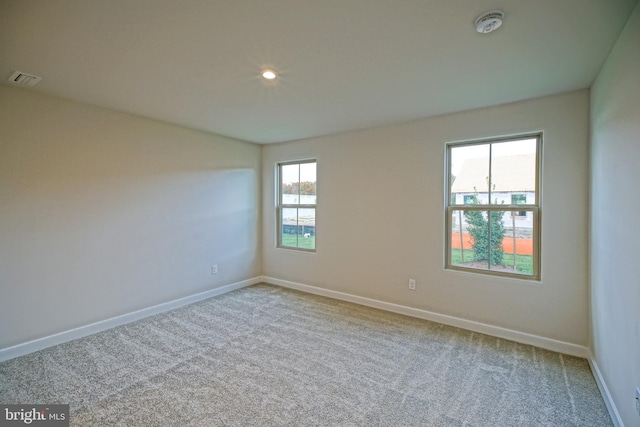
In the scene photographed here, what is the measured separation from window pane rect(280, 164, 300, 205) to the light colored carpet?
2.14 metres

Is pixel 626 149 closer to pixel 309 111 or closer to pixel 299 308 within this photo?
pixel 309 111

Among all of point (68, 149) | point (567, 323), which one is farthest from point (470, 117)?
point (68, 149)

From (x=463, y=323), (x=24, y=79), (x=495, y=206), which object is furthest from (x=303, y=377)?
(x=24, y=79)

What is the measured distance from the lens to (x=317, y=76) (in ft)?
7.66

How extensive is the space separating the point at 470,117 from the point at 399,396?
2833 millimetres

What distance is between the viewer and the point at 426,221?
342cm

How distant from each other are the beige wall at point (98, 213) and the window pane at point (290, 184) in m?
0.91

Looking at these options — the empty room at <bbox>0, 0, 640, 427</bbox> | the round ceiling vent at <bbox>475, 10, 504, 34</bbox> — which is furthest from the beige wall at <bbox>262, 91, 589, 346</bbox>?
the round ceiling vent at <bbox>475, 10, 504, 34</bbox>

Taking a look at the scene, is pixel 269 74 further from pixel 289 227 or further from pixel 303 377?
pixel 289 227

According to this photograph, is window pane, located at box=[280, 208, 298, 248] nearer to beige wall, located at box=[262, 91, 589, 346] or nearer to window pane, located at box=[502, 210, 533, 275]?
beige wall, located at box=[262, 91, 589, 346]

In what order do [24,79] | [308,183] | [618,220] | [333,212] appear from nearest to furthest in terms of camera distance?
[618,220] → [24,79] → [333,212] → [308,183]

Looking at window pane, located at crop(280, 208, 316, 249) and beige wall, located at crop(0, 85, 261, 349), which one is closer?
beige wall, located at crop(0, 85, 261, 349)

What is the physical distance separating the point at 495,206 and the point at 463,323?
4.43 feet

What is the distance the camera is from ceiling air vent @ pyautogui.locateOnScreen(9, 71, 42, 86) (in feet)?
7.54
